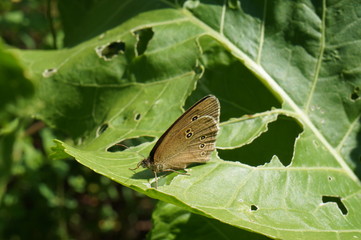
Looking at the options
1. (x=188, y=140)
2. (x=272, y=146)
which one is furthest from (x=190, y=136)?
(x=272, y=146)

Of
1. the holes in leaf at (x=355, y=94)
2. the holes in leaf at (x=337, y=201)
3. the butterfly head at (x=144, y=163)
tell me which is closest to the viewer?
the holes in leaf at (x=337, y=201)

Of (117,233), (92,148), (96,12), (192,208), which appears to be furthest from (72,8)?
(117,233)

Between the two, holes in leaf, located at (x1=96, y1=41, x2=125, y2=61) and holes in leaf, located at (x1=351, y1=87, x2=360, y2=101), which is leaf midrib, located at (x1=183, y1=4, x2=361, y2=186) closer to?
holes in leaf, located at (x1=351, y1=87, x2=360, y2=101)

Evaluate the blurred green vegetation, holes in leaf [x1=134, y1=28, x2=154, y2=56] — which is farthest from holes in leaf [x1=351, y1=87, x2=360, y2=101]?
the blurred green vegetation

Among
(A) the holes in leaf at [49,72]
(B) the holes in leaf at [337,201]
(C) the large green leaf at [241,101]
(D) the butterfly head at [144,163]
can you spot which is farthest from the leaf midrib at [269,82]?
(A) the holes in leaf at [49,72]

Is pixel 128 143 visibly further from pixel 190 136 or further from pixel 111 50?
pixel 111 50

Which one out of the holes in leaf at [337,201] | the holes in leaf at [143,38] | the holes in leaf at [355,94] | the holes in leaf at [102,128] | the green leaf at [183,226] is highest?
the holes in leaf at [355,94]

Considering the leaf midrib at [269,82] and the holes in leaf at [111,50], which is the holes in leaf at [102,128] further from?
the leaf midrib at [269,82]
